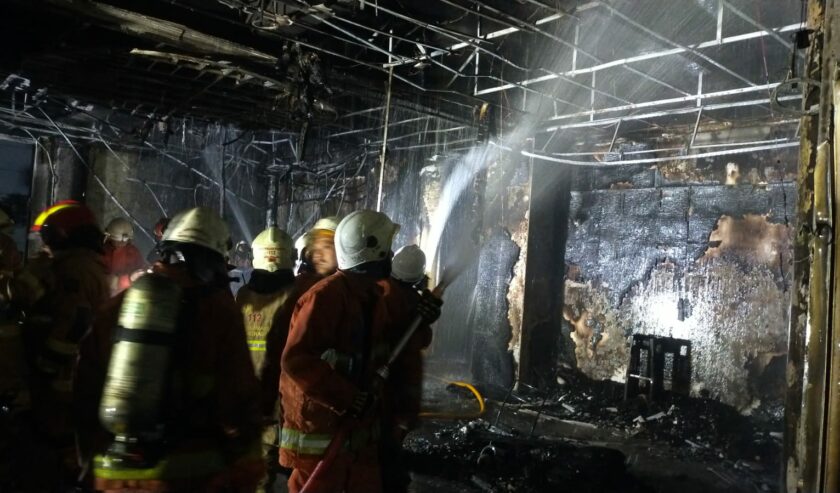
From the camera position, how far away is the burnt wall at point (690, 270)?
323 inches

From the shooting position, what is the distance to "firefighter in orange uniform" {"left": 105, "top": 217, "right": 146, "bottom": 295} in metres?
7.85

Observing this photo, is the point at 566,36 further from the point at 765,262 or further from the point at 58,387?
the point at 58,387

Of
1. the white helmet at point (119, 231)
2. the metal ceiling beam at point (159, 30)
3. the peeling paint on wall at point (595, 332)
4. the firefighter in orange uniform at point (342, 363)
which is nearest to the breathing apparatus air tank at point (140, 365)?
the firefighter in orange uniform at point (342, 363)

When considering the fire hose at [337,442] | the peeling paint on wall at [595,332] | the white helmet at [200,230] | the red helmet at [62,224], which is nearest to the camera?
the white helmet at [200,230]

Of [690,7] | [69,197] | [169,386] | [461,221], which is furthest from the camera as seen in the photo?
[69,197]

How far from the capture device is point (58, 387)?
3996 millimetres

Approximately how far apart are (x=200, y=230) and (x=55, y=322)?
186cm

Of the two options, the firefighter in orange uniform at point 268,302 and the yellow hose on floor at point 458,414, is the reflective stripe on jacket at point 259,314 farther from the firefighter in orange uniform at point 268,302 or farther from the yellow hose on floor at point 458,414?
the yellow hose on floor at point 458,414

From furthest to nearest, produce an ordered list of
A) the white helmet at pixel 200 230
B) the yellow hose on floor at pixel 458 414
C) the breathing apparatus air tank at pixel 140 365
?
→ the yellow hose on floor at pixel 458 414, the white helmet at pixel 200 230, the breathing apparatus air tank at pixel 140 365

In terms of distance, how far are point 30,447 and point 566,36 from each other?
21.7 feet

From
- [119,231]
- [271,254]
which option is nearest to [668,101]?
[271,254]

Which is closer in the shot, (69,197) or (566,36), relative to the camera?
(566,36)

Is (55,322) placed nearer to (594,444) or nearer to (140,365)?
(140,365)

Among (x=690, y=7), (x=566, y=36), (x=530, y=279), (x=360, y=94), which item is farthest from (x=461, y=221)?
(x=690, y=7)
